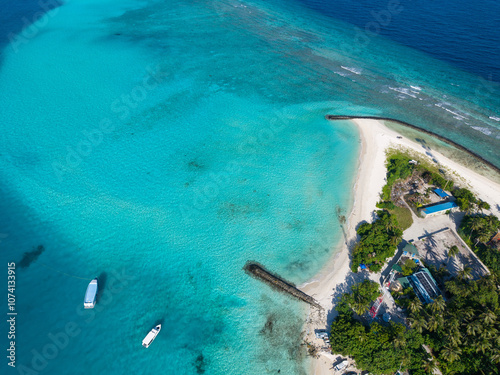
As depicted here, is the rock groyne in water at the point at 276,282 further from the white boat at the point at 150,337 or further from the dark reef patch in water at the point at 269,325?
the white boat at the point at 150,337

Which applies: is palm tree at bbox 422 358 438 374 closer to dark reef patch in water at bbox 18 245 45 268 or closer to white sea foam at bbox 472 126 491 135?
dark reef patch in water at bbox 18 245 45 268

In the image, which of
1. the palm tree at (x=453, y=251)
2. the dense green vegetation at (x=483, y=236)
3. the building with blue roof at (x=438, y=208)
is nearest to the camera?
the palm tree at (x=453, y=251)

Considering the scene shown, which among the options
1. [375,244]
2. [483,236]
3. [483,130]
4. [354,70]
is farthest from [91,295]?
[354,70]

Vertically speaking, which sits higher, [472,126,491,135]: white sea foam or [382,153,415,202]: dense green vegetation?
[472,126,491,135]: white sea foam

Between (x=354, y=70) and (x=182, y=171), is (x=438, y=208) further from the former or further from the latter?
(x=354, y=70)

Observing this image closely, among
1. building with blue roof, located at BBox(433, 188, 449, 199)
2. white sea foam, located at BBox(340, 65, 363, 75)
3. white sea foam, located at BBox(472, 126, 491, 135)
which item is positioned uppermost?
white sea foam, located at BBox(340, 65, 363, 75)

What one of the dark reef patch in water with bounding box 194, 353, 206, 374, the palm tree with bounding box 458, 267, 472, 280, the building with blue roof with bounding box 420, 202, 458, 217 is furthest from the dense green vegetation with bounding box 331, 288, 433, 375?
the building with blue roof with bounding box 420, 202, 458, 217

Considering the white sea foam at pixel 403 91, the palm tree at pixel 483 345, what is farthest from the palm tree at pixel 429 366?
the white sea foam at pixel 403 91

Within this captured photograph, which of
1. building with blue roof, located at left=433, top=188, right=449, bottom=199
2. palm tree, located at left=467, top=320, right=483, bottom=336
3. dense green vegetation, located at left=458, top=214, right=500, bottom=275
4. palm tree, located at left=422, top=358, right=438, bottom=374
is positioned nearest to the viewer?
palm tree, located at left=422, top=358, right=438, bottom=374

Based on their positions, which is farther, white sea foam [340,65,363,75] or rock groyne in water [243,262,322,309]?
white sea foam [340,65,363,75]
